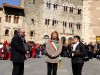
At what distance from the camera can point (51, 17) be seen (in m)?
52.4

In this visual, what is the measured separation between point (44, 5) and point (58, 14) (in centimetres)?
305

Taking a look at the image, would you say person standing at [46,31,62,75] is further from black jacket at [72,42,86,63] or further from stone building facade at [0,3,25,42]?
stone building facade at [0,3,25,42]

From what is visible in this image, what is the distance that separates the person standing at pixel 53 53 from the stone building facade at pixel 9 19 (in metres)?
38.6

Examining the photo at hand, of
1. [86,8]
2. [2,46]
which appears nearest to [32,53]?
[2,46]

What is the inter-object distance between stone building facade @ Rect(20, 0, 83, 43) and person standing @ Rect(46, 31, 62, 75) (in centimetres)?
4107

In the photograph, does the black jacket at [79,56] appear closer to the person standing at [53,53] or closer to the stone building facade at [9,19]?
the person standing at [53,53]

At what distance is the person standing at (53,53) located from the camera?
30.8 ft

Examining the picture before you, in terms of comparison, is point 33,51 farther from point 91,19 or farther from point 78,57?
point 91,19

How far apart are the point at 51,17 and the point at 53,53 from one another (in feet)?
142

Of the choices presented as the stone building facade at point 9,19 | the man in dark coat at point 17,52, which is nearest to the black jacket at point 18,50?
the man in dark coat at point 17,52

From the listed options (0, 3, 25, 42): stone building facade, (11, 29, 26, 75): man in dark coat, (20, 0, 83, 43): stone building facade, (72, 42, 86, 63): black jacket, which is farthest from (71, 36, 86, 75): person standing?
(20, 0, 83, 43): stone building facade

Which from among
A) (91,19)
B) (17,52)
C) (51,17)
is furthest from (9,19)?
(17,52)

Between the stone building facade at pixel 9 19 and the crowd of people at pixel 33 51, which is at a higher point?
the stone building facade at pixel 9 19

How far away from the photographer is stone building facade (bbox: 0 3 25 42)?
48.2 metres
